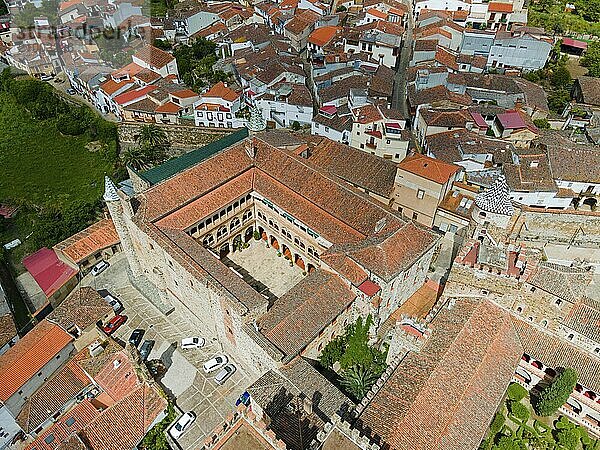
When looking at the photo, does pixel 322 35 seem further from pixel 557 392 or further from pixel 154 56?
pixel 557 392

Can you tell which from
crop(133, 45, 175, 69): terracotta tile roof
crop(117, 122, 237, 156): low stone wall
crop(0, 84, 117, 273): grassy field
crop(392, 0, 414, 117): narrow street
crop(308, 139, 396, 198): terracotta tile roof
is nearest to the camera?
crop(308, 139, 396, 198): terracotta tile roof

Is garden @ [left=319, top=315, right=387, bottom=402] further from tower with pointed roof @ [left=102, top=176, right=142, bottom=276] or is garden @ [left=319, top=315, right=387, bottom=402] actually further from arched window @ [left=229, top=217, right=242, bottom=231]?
tower with pointed roof @ [left=102, top=176, right=142, bottom=276]

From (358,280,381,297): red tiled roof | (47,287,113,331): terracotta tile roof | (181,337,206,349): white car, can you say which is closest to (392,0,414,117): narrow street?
(358,280,381,297): red tiled roof

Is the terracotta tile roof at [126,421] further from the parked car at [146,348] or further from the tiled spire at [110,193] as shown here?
Answer: the tiled spire at [110,193]

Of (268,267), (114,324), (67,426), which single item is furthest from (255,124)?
(67,426)

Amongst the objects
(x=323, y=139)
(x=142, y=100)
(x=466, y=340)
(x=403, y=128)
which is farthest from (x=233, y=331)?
(x=142, y=100)

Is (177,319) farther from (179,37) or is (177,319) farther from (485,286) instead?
(179,37)

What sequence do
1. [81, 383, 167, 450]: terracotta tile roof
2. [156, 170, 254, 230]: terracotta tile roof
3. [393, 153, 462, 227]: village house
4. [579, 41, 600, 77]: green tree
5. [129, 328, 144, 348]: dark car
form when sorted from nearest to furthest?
1. [81, 383, 167, 450]: terracotta tile roof
2. [129, 328, 144, 348]: dark car
3. [156, 170, 254, 230]: terracotta tile roof
4. [393, 153, 462, 227]: village house
5. [579, 41, 600, 77]: green tree

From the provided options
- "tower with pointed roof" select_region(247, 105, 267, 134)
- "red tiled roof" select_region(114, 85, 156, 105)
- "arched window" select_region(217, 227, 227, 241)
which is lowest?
"arched window" select_region(217, 227, 227, 241)
